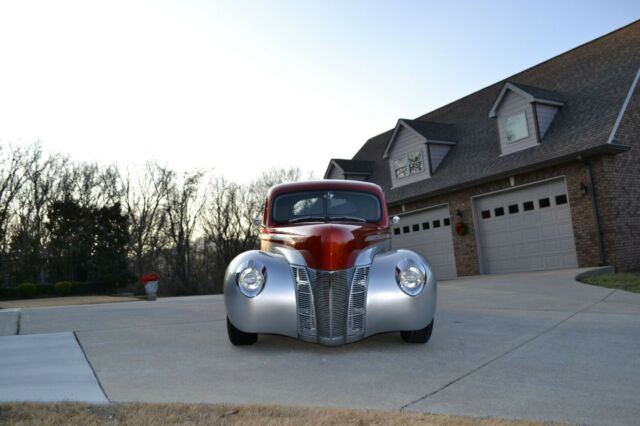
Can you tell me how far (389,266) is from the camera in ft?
16.5

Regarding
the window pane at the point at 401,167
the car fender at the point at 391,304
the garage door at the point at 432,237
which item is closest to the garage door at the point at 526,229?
the garage door at the point at 432,237

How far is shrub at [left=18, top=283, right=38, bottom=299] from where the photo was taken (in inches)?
964

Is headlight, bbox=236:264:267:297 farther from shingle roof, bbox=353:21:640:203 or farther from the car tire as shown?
shingle roof, bbox=353:21:640:203

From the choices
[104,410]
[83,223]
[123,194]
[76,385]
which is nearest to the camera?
[104,410]

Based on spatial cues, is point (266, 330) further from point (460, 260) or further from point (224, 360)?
point (460, 260)

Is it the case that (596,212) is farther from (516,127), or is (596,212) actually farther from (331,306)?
(331,306)

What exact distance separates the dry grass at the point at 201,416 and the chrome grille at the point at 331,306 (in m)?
1.56

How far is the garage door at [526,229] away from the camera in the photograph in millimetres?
13828

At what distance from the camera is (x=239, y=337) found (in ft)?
17.4

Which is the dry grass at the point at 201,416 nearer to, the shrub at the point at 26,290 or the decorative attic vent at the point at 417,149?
the decorative attic vent at the point at 417,149

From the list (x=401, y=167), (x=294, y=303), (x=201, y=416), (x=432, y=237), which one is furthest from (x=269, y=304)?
(x=401, y=167)

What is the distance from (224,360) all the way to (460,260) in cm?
1326

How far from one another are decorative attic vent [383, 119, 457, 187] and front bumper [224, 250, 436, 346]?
14.5 metres

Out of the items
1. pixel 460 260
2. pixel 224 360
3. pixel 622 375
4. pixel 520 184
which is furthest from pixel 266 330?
pixel 460 260
